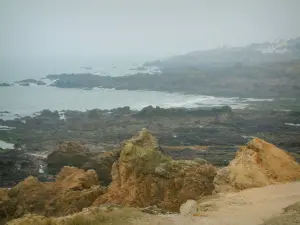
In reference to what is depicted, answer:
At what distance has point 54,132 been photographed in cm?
4719

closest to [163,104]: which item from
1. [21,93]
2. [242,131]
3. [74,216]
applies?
[242,131]

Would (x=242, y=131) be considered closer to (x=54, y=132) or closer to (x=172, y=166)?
(x=54, y=132)

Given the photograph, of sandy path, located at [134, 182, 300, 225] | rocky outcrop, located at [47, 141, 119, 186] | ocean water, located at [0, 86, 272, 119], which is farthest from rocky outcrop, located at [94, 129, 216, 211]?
ocean water, located at [0, 86, 272, 119]

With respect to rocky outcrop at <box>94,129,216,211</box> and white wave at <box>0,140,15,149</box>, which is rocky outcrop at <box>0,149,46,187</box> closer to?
white wave at <box>0,140,15,149</box>

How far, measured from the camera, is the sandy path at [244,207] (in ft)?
38.6

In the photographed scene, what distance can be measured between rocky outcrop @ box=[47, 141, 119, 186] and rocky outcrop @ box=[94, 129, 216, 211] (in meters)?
9.71

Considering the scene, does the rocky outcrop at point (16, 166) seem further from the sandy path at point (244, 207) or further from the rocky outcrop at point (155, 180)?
the sandy path at point (244, 207)

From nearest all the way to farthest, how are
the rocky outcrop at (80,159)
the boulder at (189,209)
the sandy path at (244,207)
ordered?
the sandy path at (244,207) < the boulder at (189,209) < the rocky outcrop at (80,159)

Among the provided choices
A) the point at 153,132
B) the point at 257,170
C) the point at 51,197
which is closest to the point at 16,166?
the point at 51,197

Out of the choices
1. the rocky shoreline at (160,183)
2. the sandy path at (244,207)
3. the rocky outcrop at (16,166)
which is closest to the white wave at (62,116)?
the rocky outcrop at (16,166)

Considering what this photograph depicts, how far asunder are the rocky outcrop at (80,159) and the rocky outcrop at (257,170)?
41.9ft

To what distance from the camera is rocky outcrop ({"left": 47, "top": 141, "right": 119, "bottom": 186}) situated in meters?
27.1

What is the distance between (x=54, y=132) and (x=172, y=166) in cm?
3319

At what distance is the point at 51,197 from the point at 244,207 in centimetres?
1052
